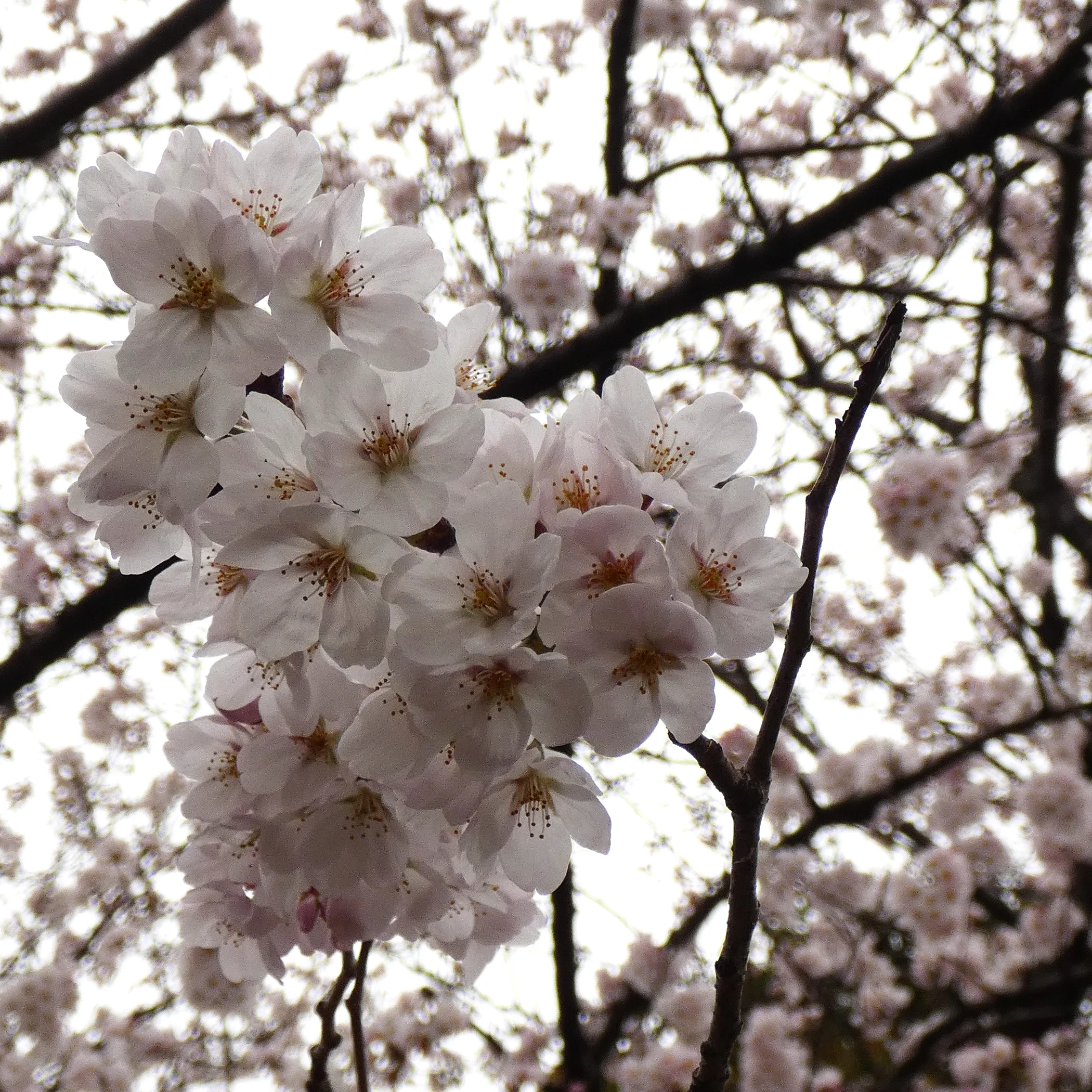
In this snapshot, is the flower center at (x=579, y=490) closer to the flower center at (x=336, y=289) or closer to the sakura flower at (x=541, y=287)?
the flower center at (x=336, y=289)

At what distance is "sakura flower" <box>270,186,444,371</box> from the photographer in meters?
0.94

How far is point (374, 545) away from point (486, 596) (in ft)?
0.39

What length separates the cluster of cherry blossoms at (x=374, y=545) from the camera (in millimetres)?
870

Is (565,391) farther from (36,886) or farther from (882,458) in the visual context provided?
(36,886)

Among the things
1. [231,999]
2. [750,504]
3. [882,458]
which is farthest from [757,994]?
[750,504]

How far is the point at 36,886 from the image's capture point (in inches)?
233

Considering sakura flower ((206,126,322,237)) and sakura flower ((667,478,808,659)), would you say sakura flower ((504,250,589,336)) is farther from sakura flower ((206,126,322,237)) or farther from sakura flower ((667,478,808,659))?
sakura flower ((667,478,808,659))

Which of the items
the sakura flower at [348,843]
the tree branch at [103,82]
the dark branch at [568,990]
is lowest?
the sakura flower at [348,843]

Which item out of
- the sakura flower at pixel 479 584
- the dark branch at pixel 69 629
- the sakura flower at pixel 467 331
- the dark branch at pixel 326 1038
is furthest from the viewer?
the dark branch at pixel 69 629

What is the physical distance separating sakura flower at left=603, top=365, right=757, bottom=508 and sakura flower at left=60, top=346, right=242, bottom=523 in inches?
15.0

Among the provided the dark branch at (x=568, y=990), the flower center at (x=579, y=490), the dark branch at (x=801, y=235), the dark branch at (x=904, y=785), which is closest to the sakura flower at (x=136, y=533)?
the flower center at (x=579, y=490)

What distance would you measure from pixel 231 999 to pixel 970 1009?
107 inches

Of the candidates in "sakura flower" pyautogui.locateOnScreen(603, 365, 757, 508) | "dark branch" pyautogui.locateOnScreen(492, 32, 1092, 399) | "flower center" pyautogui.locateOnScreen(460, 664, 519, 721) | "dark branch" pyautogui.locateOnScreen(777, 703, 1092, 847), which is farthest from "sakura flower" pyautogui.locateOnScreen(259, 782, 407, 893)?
"dark branch" pyautogui.locateOnScreen(777, 703, 1092, 847)

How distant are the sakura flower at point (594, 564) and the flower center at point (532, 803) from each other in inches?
9.0
